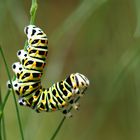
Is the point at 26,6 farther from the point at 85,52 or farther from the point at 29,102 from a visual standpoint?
the point at 29,102

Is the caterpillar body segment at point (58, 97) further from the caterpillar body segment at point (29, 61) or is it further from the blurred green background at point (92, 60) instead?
the blurred green background at point (92, 60)

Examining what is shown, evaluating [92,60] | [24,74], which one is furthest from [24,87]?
[92,60]

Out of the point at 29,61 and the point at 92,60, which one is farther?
the point at 92,60

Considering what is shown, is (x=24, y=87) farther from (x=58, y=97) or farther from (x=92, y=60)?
(x=92, y=60)

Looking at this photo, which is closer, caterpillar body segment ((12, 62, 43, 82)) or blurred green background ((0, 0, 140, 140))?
caterpillar body segment ((12, 62, 43, 82))

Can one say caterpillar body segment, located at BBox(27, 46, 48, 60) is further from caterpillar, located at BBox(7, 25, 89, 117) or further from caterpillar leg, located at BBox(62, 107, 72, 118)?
caterpillar leg, located at BBox(62, 107, 72, 118)

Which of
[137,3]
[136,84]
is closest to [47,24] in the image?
[136,84]

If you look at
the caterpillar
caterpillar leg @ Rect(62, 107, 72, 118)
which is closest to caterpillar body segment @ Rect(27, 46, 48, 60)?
the caterpillar
